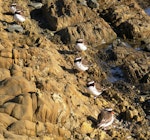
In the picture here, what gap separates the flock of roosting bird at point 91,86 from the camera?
623 inches

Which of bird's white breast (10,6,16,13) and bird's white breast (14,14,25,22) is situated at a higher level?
bird's white breast (14,14,25,22)

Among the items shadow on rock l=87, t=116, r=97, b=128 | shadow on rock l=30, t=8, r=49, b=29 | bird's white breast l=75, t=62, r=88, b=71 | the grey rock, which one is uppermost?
shadow on rock l=87, t=116, r=97, b=128

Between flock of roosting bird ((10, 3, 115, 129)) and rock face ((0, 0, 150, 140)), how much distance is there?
350 millimetres

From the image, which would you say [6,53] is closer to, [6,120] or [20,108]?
[20,108]

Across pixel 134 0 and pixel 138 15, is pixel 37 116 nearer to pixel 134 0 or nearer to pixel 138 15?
pixel 138 15

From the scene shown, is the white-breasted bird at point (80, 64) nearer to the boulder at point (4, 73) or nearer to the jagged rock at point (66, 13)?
the boulder at point (4, 73)

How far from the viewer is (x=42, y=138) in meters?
13.7

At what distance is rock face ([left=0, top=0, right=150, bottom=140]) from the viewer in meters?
14.1

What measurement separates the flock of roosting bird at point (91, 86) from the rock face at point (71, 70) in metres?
0.35

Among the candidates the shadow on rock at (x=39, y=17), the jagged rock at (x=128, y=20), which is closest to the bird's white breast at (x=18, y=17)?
the shadow on rock at (x=39, y=17)

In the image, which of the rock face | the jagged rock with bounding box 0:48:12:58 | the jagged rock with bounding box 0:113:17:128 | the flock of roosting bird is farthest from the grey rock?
the jagged rock with bounding box 0:113:17:128

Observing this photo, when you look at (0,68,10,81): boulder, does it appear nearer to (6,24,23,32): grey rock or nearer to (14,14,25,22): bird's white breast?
(6,24,23,32): grey rock

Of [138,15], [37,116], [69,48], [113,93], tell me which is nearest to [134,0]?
[138,15]

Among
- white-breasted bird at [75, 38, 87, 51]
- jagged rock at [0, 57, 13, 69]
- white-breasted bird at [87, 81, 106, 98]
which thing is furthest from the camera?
white-breasted bird at [75, 38, 87, 51]
